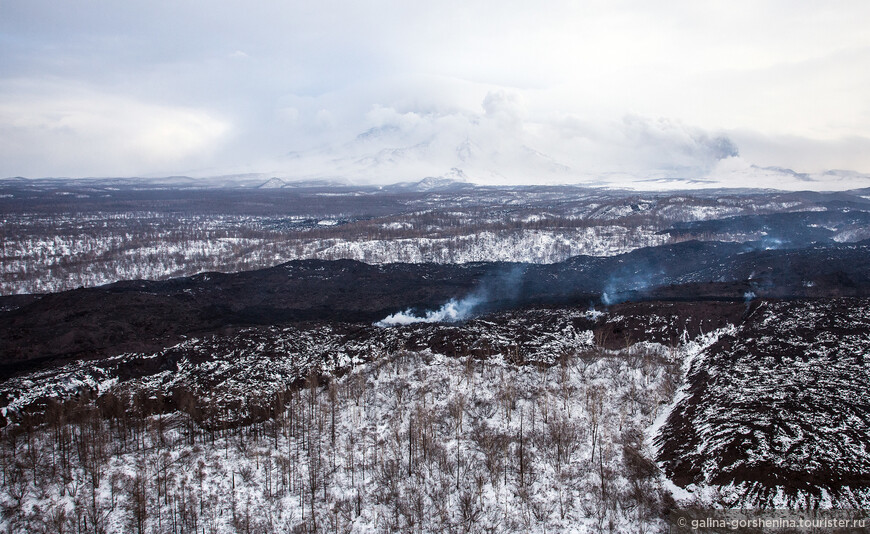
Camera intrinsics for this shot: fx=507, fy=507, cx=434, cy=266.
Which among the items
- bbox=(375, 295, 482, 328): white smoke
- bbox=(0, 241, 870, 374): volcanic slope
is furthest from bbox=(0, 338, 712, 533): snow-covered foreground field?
bbox=(375, 295, 482, 328): white smoke

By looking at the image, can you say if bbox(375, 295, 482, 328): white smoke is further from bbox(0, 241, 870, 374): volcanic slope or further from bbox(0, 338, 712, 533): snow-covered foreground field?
bbox(0, 338, 712, 533): snow-covered foreground field

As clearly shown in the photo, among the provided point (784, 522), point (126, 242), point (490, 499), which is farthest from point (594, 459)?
point (126, 242)

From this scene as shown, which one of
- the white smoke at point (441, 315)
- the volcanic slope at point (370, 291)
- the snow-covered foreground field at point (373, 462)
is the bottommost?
the snow-covered foreground field at point (373, 462)

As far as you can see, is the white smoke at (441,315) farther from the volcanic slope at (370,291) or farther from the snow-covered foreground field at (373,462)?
the snow-covered foreground field at (373,462)

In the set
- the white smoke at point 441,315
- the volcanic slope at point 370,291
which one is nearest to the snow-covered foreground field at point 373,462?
the volcanic slope at point 370,291

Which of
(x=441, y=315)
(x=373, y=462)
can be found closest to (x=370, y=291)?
(x=441, y=315)

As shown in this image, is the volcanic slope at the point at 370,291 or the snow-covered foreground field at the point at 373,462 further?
the volcanic slope at the point at 370,291
